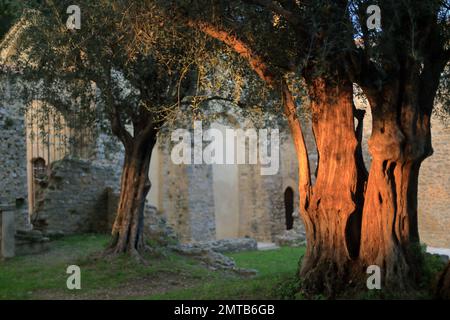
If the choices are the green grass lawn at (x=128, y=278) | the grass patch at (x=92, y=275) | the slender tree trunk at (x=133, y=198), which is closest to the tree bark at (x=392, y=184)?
the green grass lawn at (x=128, y=278)

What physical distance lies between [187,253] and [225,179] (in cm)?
1071

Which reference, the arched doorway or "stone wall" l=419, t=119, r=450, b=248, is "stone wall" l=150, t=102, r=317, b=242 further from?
"stone wall" l=419, t=119, r=450, b=248

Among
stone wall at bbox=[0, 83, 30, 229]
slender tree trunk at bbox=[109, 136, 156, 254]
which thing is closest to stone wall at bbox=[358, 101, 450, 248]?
slender tree trunk at bbox=[109, 136, 156, 254]

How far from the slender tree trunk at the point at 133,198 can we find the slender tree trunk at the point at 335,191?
19.3ft

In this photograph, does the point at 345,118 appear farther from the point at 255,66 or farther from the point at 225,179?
the point at 225,179

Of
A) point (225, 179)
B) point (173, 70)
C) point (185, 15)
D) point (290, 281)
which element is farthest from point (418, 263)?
point (225, 179)

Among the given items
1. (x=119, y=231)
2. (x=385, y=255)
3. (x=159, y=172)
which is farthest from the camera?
(x=159, y=172)

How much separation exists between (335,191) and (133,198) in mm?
6375

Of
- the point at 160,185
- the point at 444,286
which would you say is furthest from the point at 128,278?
the point at 160,185

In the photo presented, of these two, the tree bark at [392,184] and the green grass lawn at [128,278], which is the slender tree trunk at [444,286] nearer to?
the tree bark at [392,184]

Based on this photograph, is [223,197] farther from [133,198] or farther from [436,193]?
[133,198]

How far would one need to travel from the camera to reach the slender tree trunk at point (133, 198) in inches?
473

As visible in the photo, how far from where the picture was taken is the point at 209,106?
1336 centimetres

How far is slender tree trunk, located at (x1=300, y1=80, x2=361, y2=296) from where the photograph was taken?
264 inches
